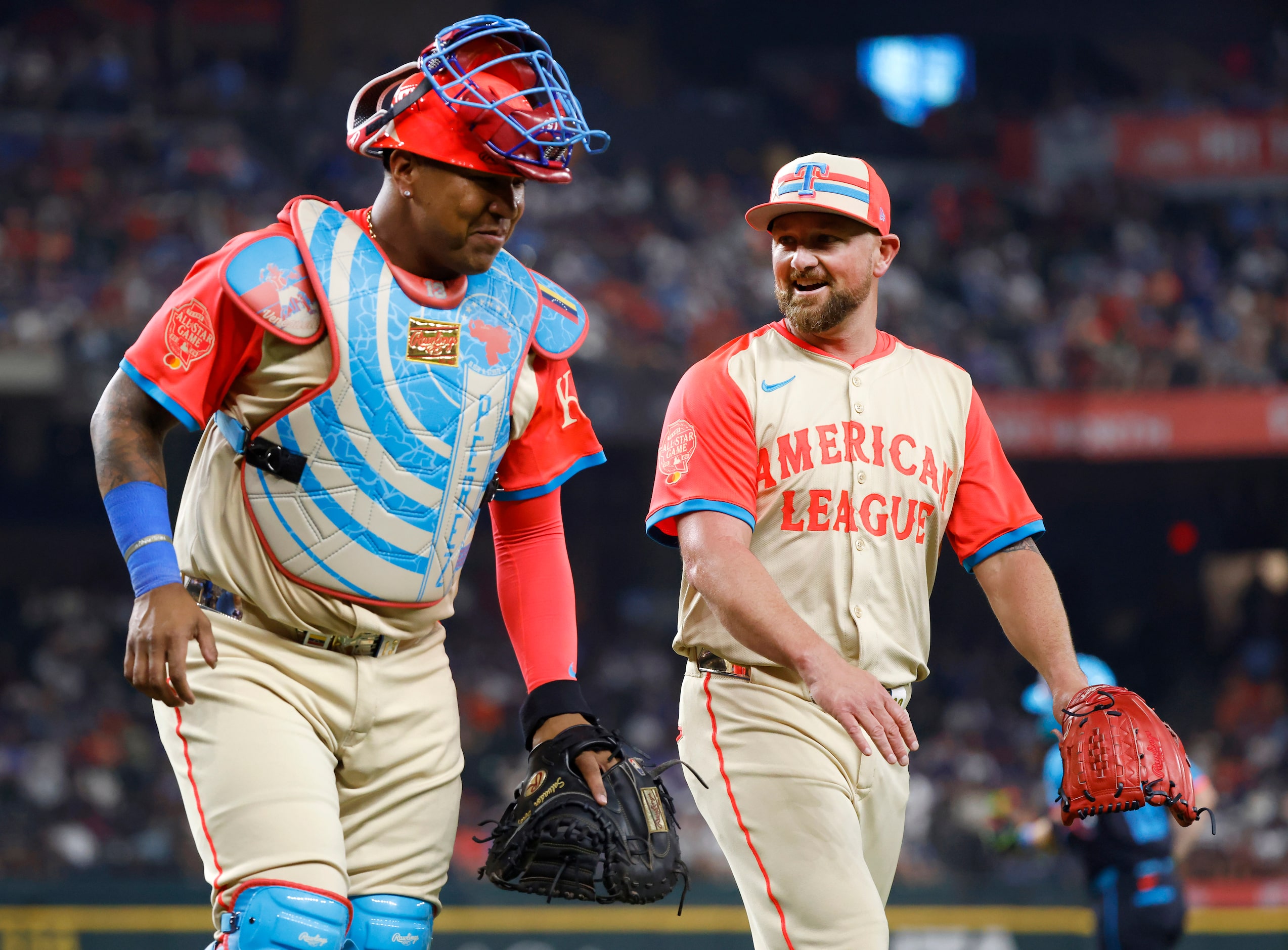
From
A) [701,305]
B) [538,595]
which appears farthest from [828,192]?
[701,305]

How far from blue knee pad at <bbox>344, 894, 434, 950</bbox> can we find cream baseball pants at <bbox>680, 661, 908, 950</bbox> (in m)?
0.73

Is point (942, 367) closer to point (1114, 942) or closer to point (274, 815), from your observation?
point (274, 815)

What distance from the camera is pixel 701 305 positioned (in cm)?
1584

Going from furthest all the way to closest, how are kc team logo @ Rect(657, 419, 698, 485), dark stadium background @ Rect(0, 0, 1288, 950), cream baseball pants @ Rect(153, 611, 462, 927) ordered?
dark stadium background @ Rect(0, 0, 1288, 950) < kc team logo @ Rect(657, 419, 698, 485) < cream baseball pants @ Rect(153, 611, 462, 927)

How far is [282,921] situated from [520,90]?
173 centimetres

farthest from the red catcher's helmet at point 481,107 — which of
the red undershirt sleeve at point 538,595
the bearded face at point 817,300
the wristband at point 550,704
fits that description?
the wristband at point 550,704

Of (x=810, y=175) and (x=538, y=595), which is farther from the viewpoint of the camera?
(x=810, y=175)

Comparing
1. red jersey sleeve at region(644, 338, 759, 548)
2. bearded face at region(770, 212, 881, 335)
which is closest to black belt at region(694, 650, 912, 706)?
red jersey sleeve at region(644, 338, 759, 548)

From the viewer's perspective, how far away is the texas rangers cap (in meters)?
3.62

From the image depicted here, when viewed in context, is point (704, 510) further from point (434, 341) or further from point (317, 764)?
point (317, 764)

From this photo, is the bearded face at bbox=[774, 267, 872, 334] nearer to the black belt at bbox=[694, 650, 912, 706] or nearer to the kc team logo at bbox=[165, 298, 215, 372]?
the black belt at bbox=[694, 650, 912, 706]

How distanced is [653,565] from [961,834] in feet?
21.7

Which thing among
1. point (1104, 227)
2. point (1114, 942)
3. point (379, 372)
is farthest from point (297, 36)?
point (379, 372)

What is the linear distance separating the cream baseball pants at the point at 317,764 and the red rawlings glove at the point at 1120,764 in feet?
4.46
